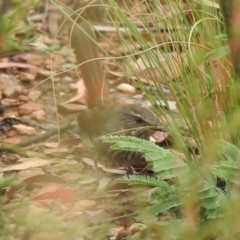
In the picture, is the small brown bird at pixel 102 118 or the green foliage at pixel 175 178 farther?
the small brown bird at pixel 102 118

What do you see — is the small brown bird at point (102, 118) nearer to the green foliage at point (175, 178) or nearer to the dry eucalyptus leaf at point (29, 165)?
the dry eucalyptus leaf at point (29, 165)

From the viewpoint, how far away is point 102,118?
395 centimetres

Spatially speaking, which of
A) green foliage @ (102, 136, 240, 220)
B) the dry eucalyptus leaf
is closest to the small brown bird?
the dry eucalyptus leaf

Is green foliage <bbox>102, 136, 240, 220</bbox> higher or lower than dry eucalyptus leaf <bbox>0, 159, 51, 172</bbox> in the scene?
higher

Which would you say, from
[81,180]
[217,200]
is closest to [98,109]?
[81,180]

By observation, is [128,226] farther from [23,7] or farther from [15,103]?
[23,7]

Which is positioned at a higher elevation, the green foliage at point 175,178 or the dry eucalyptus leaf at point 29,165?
the green foliage at point 175,178

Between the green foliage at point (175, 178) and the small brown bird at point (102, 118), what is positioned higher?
the green foliage at point (175, 178)

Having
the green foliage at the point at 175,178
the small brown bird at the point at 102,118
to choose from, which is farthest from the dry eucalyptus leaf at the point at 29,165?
the green foliage at the point at 175,178

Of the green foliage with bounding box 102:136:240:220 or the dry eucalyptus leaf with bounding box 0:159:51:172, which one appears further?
the dry eucalyptus leaf with bounding box 0:159:51:172

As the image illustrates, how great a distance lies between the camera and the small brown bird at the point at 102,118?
3.75 metres

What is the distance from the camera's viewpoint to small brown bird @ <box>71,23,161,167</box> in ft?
12.3

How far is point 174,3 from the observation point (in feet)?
11.3

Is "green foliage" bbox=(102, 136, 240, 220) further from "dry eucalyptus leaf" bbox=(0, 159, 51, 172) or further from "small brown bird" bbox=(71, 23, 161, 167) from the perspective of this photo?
"dry eucalyptus leaf" bbox=(0, 159, 51, 172)
